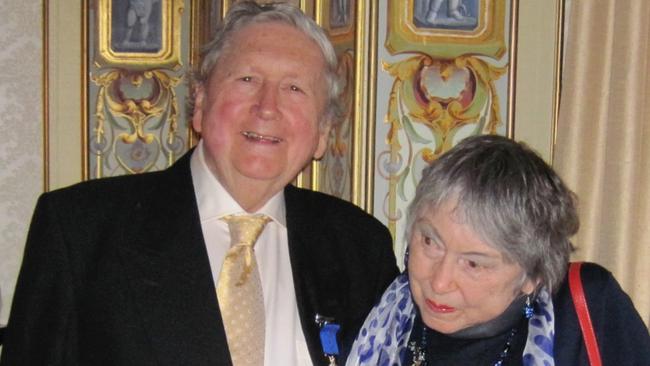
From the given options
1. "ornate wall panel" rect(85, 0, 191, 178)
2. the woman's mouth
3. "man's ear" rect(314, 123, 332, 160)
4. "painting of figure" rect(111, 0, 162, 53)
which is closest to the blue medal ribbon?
the woman's mouth

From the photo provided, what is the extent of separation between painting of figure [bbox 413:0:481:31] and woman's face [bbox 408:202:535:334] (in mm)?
1105

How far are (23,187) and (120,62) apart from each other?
0.72 metres

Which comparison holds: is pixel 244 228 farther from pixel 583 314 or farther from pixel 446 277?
pixel 583 314

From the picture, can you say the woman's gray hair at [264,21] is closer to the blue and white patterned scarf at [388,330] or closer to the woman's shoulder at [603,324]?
the blue and white patterned scarf at [388,330]

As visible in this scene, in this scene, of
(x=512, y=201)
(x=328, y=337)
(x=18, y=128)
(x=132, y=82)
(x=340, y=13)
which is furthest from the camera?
(x=18, y=128)

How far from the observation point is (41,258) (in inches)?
66.8

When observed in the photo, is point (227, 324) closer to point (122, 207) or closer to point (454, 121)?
point (122, 207)

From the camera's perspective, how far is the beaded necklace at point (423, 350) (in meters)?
1.73

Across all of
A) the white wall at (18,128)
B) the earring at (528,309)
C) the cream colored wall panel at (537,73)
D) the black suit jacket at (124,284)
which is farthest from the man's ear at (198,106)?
the white wall at (18,128)

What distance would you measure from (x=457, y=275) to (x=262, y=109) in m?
0.51

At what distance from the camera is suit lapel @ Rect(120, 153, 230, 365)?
173cm

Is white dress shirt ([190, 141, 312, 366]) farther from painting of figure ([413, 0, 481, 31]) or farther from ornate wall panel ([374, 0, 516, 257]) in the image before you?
painting of figure ([413, 0, 481, 31])

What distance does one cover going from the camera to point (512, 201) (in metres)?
1.65

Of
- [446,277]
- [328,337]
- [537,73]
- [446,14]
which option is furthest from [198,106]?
[537,73]
